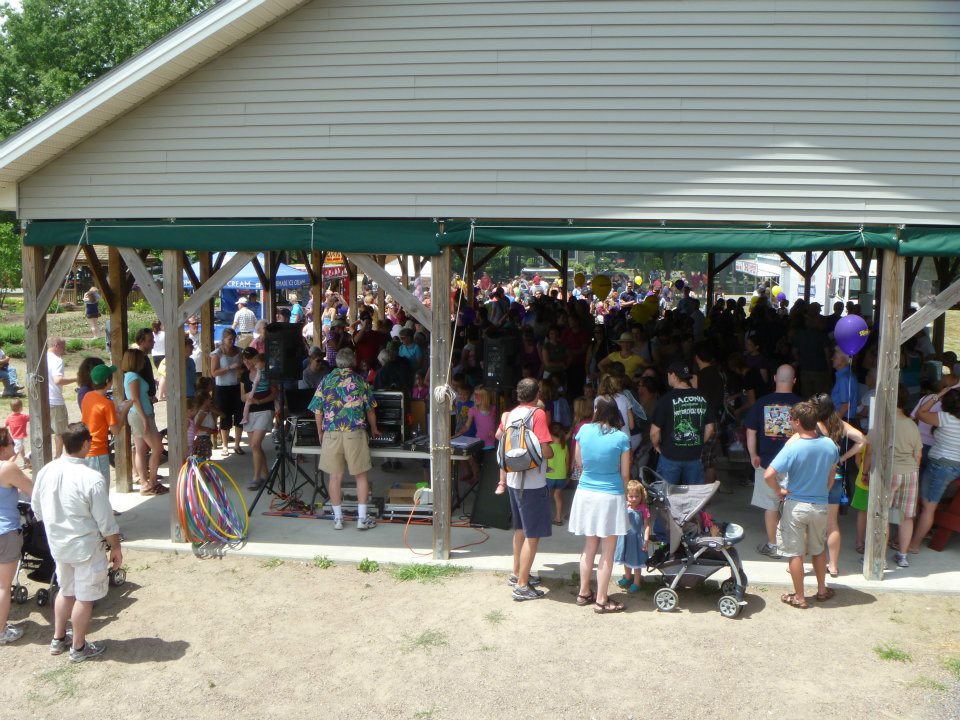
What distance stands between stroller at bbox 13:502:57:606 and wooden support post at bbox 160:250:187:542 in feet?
4.89

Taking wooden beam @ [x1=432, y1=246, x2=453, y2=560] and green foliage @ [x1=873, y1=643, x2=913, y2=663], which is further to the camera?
wooden beam @ [x1=432, y1=246, x2=453, y2=560]

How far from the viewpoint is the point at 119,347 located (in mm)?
9883

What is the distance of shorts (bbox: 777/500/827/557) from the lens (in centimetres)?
664

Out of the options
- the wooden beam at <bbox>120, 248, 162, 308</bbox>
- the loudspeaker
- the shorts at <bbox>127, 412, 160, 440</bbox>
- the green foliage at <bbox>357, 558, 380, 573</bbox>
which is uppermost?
the wooden beam at <bbox>120, 248, 162, 308</bbox>

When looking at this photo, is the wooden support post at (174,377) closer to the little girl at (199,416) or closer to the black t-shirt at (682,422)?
the little girl at (199,416)

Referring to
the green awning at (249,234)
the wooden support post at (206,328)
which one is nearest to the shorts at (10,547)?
the green awning at (249,234)

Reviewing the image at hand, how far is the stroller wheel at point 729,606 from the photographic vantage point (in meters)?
6.67

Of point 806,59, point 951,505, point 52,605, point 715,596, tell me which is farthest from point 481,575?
point 806,59

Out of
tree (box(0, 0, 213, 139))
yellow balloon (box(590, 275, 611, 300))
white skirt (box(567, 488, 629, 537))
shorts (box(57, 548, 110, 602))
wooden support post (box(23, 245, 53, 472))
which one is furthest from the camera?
tree (box(0, 0, 213, 139))

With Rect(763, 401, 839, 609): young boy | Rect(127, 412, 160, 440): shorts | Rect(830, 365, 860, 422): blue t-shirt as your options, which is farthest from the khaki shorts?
Rect(830, 365, 860, 422): blue t-shirt

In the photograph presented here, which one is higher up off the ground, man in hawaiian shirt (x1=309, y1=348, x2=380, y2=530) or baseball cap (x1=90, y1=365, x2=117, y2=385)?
baseball cap (x1=90, y1=365, x2=117, y2=385)

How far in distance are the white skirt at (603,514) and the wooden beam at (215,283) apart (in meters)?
3.66

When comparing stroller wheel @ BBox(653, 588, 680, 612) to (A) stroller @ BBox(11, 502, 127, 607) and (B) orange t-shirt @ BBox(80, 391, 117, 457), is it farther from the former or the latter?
(B) orange t-shirt @ BBox(80, 391, 117, 457)

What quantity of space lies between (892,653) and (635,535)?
1908mm
